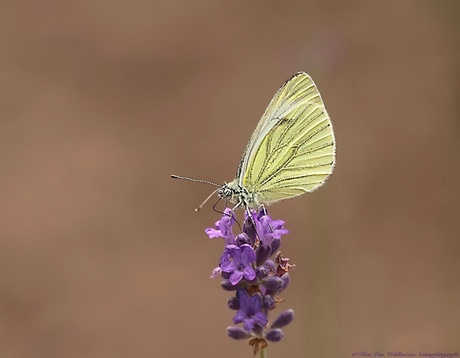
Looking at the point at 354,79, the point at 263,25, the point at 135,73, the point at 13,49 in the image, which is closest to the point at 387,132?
the point at 354,79

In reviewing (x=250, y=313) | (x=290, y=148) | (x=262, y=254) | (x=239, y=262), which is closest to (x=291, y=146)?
(x=290, y=148)

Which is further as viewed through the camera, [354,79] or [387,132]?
[354,79]

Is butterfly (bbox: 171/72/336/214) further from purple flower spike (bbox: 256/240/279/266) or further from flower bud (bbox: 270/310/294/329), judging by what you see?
flower bud (bbox: 270/310/294/329)

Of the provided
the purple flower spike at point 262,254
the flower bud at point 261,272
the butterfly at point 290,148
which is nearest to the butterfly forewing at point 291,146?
the butterfly at point 290,148

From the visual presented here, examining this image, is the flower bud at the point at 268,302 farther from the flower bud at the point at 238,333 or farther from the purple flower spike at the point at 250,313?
the flower bud at the point at 238,333

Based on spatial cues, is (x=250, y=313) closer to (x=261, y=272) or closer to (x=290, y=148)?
(x=261, y=272)

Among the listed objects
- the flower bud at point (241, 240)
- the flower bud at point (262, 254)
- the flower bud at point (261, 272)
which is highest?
the flower bud at point (241, 240)

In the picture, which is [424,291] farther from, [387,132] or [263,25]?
[263,25]
